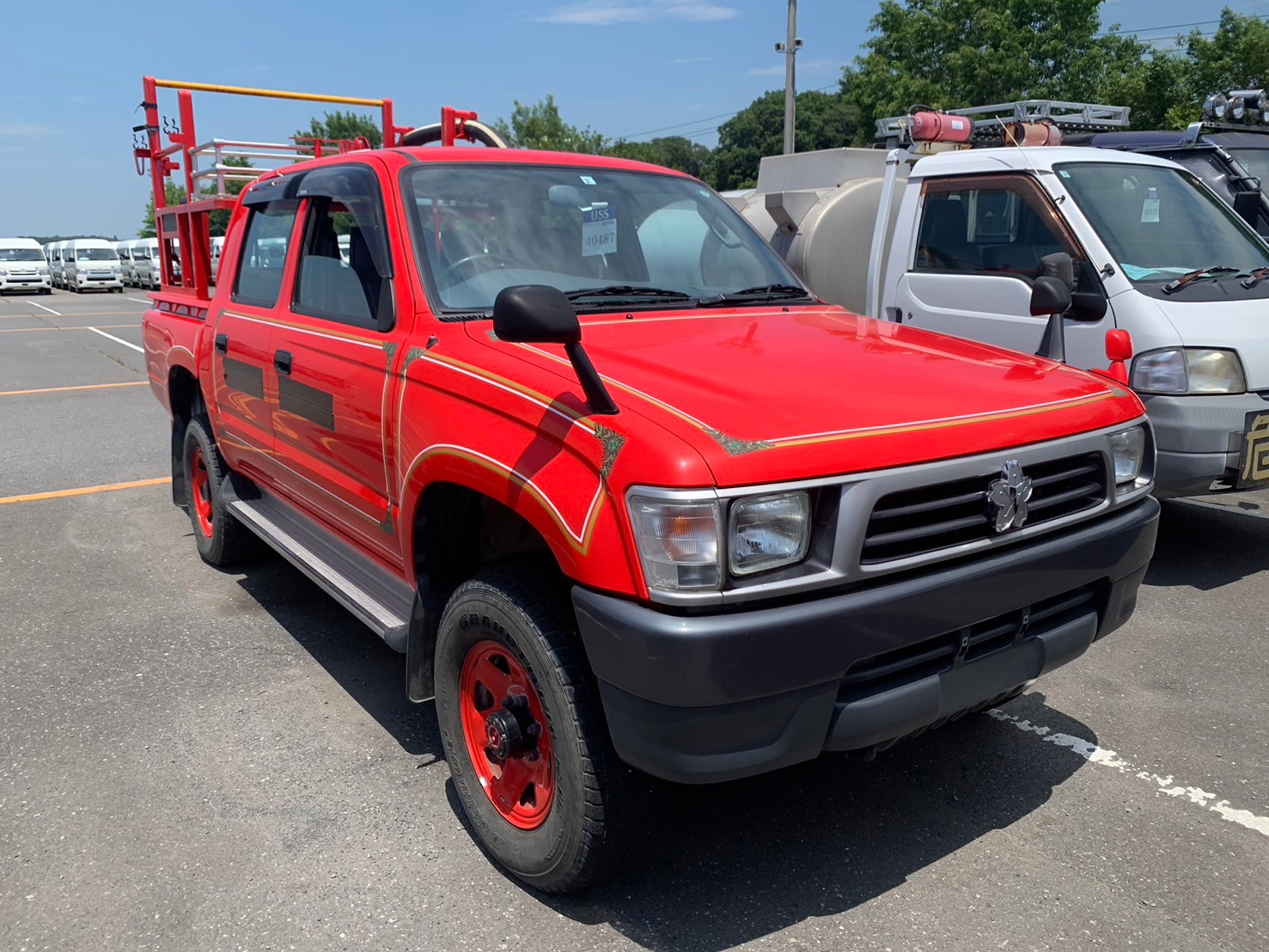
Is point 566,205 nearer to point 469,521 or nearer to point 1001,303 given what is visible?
point 469,521

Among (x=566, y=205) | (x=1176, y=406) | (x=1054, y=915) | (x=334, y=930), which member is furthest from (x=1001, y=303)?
(x=334, y=930)

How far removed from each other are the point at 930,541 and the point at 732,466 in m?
0.61

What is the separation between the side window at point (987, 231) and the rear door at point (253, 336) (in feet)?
12.9

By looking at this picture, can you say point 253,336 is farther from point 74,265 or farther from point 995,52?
point 74,265

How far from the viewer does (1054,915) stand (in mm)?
2717

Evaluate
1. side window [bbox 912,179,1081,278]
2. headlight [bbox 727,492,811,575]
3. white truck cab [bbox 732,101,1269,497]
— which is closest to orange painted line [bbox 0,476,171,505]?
white truck cab [bbox 732,101,1269,497]

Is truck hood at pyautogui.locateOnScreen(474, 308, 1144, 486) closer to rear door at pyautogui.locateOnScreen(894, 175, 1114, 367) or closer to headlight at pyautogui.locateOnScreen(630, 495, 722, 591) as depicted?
headlight at pyautogui.locateOnScreen(630, 495, 722, 591)

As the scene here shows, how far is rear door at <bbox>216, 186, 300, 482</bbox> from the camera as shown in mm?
4281

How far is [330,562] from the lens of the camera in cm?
394

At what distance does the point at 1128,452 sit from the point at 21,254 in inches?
1711

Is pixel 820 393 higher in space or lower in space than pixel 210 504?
higher

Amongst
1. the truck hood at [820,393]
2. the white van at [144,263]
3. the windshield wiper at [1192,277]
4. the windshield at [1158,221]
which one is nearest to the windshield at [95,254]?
the white van at [144,263]

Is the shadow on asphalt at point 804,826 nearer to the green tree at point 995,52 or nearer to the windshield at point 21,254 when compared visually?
the green tree at point 995,52

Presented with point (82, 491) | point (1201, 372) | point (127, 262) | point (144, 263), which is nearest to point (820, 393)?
point (1201, 372)
